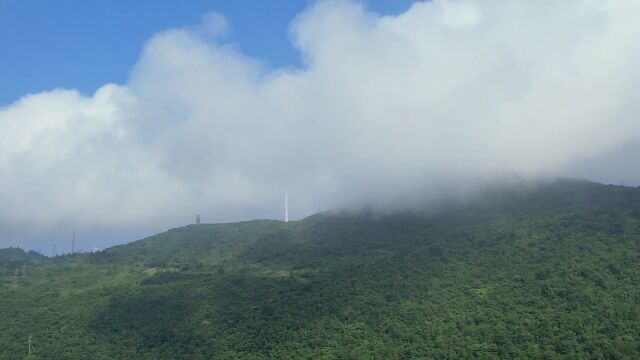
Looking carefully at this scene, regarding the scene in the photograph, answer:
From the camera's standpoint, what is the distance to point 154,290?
495 ft

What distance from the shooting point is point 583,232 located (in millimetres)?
130250

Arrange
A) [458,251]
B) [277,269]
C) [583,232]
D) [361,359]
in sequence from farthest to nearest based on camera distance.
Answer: [277,269] < [458,251] < [583,232] < [361,359]

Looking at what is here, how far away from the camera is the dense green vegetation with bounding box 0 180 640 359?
10494 centimetres

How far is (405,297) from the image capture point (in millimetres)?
124125

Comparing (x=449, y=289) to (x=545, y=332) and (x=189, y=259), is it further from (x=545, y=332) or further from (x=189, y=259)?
(x=189, y=259)

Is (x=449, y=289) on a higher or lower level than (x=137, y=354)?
higher

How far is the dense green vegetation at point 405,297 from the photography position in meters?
105

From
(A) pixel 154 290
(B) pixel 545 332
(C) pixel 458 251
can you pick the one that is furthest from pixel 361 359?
(A) pixel 154 290

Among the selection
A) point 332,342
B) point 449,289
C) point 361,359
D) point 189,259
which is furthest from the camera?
point 189,259

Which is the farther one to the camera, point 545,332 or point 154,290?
point 154,290

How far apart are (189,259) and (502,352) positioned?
118 m

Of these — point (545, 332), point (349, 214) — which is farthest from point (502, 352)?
point (349, 214)

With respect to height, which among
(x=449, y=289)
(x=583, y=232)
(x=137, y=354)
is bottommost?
(x=137, y=354)

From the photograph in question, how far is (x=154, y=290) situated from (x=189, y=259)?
155 ft
